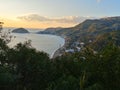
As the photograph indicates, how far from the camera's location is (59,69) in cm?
3203

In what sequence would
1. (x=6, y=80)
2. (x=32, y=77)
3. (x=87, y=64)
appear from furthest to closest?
(x=32, y=77), (x=87, y=64), (x=6, y=80)

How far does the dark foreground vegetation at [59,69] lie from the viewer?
26270 mm

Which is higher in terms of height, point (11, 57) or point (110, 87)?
point (11, 57)

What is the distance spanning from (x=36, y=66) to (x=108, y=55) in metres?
7.72

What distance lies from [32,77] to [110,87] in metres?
8.55

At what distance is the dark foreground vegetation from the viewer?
26.3 metres

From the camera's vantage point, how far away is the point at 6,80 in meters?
23.9

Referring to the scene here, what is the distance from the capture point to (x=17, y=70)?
100 ft

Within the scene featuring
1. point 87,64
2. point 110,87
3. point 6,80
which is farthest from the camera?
point 87,64

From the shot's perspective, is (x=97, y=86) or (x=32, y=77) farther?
(x=32, y=77)

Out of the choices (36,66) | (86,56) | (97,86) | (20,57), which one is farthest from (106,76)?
(20,57)

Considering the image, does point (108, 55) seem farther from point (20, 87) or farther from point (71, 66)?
point (20, 87)

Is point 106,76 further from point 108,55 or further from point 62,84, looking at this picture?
point 62,84

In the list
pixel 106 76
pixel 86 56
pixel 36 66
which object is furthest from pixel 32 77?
pixel 106 76
